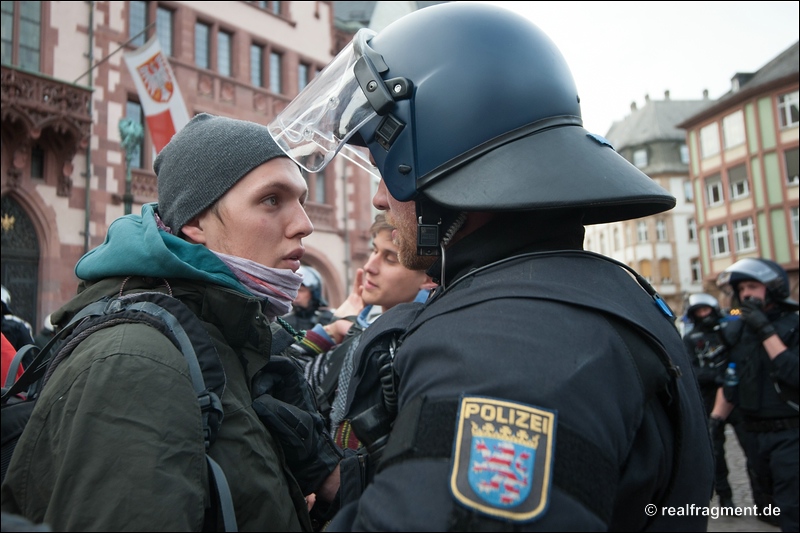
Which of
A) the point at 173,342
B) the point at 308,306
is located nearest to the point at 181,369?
the point at 173,342

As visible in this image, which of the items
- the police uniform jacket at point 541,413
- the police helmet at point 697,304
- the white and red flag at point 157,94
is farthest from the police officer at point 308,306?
the police uniform jacket at point 541,413

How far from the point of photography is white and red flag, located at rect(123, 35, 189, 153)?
31.4ft

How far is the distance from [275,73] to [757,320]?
16753mm

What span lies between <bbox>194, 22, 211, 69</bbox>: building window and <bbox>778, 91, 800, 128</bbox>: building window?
26.3m

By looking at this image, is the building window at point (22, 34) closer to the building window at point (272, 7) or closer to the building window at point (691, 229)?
the building window at point (272, 7)

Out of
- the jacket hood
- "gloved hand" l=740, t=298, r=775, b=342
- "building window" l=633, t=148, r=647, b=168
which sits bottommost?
"gloved hand" l=740, t=298, r=775, b=342

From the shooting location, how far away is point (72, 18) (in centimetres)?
1388

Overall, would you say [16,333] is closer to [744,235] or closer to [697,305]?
[697,305]

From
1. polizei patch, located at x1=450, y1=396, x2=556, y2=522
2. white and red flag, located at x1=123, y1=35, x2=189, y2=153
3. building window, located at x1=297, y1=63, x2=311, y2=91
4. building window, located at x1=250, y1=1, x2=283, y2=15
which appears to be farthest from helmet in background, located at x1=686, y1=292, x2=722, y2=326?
building window, located at x1=250, y1=1, x2=283, y2=15

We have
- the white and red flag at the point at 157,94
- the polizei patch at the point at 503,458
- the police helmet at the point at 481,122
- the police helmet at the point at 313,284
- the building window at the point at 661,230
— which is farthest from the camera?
the building window at the point at 661,230

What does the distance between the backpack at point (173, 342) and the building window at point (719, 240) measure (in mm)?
37670

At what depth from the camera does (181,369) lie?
56.1 inches

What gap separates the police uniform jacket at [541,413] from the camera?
0.97 metres

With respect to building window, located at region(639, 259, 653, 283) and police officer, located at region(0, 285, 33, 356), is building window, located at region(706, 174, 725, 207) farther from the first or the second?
police officer, located at region(0, 285, 33, 356)
